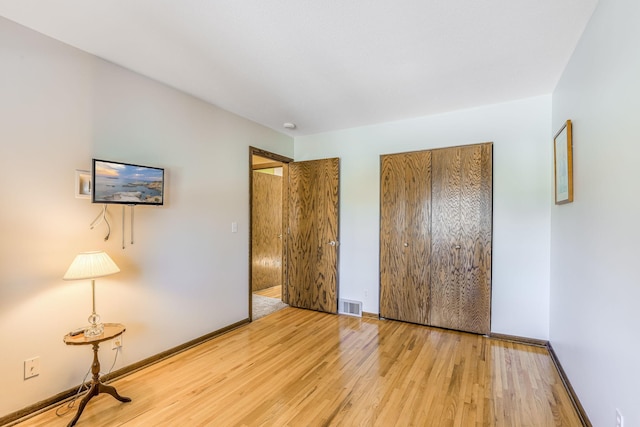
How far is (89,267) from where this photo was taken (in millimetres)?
1904

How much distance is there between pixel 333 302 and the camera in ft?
13.1

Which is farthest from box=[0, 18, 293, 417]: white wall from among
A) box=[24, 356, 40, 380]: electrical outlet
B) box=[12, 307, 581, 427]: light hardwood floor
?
box=[12, 307, 581, 427]: light hardwood floor

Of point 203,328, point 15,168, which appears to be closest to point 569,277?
point 203,328

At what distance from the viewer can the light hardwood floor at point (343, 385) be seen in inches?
73.8

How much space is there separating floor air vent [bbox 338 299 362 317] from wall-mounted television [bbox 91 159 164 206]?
8.46 feet

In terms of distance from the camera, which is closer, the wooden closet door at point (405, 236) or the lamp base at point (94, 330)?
the lamp base at point (94, 330)

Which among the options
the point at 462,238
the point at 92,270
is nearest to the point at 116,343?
the point at 92,270

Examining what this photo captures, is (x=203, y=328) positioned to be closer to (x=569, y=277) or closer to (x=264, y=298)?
(x=264, y=298)

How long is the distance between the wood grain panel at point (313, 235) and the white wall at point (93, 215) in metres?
1.11

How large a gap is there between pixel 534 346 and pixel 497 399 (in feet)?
4.04

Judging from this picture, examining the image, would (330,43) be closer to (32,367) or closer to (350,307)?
(32,367)

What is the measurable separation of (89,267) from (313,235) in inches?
105

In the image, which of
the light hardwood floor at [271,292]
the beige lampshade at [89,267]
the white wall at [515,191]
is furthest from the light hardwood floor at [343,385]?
the light hardwood floor at [271,292]

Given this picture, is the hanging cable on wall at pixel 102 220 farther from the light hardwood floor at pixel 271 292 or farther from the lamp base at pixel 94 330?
the light hardwood floor at pixel 271 292
